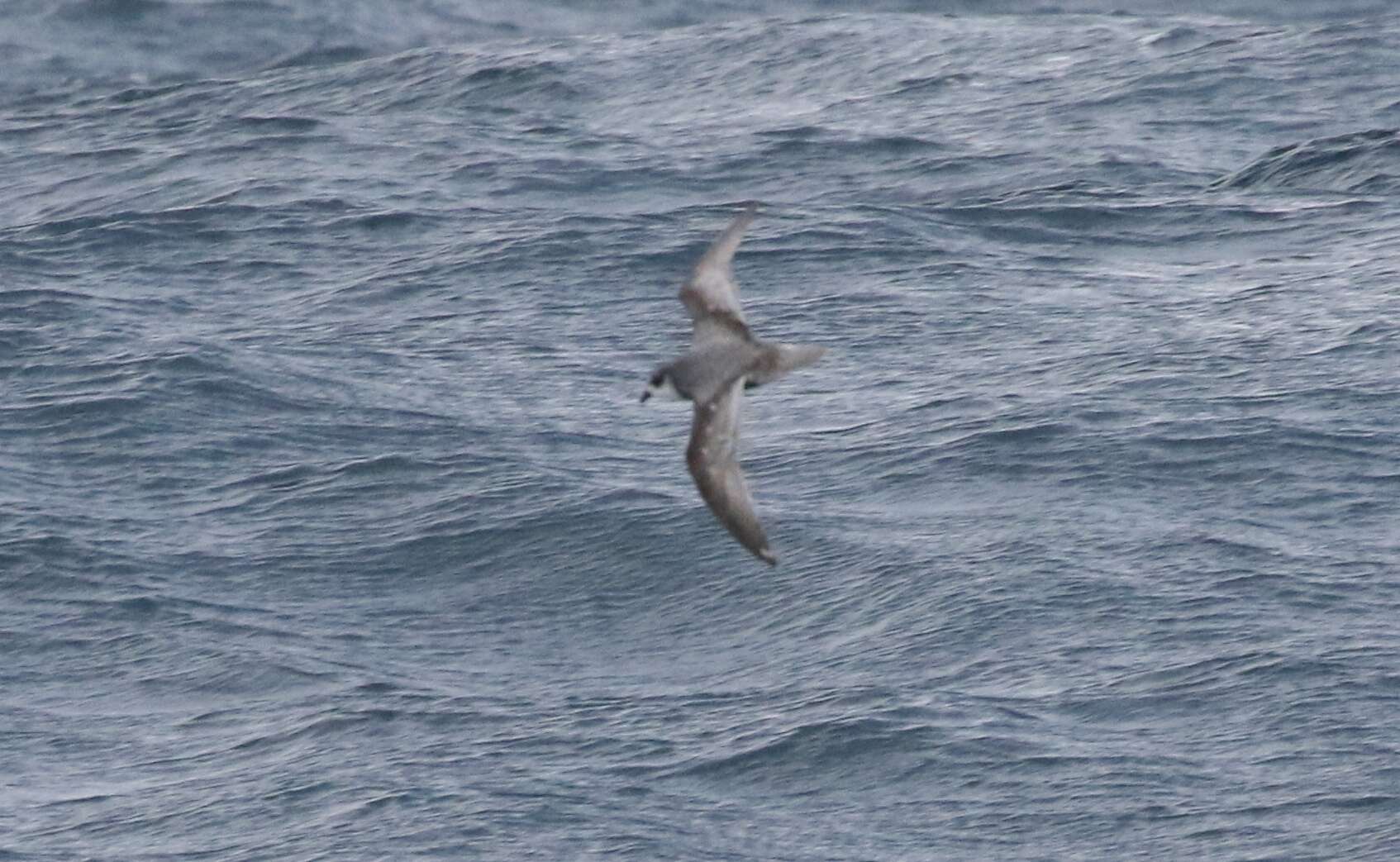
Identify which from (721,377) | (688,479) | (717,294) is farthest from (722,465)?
(688,479)

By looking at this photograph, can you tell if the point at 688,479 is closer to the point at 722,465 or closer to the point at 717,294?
the point at 717,294

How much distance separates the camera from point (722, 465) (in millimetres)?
11750

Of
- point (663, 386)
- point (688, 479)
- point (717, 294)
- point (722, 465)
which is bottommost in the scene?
point (688, 479)

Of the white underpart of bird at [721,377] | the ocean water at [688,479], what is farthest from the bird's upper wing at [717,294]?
the ocean water at [688,479]

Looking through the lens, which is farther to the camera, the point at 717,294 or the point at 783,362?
the point at 717,294

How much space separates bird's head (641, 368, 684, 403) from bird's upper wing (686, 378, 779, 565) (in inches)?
8.1

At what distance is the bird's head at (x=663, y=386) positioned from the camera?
39.5 feet

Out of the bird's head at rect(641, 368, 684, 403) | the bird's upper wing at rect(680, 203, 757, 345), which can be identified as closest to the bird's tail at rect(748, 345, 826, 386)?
the bird's head at rect(641, 368, 684, 403)

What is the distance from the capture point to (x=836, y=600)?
18.6m

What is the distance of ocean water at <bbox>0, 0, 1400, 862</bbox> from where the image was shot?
643 inches

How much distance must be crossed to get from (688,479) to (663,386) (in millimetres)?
7851

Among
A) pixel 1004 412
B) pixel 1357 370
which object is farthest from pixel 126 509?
pixel 1357 370

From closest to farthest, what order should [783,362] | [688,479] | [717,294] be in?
[783,362] < [717,294] < [688,479]

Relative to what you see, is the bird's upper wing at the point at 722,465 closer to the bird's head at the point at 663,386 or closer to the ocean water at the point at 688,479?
the bird's head at the point at 663,386
